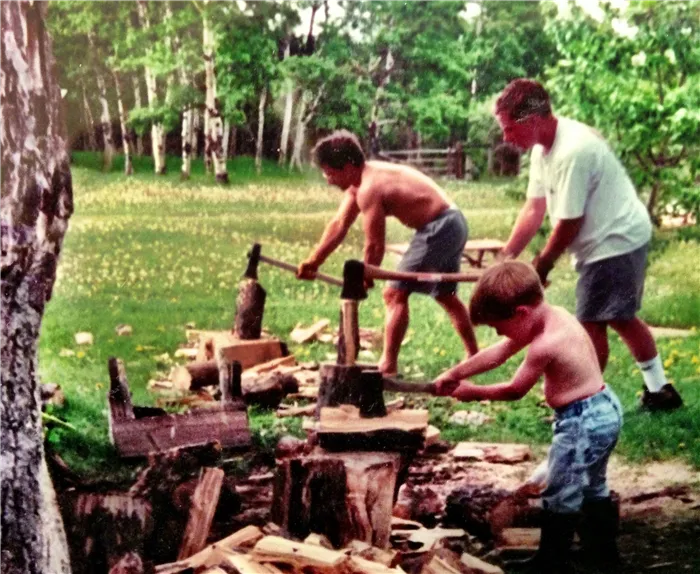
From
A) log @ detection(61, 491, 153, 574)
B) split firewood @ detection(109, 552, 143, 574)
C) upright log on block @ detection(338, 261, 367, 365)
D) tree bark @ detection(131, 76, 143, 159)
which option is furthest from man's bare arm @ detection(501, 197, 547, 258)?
split firewood @ detection(109, 552, 143, 574)

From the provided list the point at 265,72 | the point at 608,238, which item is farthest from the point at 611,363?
the point at 265,72

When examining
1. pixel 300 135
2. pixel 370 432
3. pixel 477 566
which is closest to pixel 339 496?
pixel 370 432

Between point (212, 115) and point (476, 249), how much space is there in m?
1.28

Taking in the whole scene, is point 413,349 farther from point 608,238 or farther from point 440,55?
point 440,55

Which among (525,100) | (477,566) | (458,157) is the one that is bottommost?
(477,566)

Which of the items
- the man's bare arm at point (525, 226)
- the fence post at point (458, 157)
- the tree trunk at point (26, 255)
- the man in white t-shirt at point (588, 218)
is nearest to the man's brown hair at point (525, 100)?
the man in white t-shirt at point (588, 218)

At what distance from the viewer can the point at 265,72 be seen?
3916mm

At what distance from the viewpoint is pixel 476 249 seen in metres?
4.01

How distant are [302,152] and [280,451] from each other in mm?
1313

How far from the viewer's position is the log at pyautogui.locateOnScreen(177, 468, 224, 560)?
350 cm

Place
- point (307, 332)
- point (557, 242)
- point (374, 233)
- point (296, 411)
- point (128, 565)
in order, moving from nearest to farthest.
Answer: point (128, 565) < point (557, 242) < point (374, 233) < point (307, 332) < point (296, 411)

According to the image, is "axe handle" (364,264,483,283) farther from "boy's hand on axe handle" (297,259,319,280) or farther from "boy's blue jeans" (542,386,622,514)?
"boy's blue jeans" (542,386,622,514)

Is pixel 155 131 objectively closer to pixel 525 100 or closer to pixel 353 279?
pixel 353 279

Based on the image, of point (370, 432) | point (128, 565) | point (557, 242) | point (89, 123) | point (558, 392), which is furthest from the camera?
point (557, 242)
